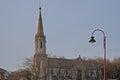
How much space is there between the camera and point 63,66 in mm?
147625

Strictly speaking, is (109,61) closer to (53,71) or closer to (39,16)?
(53,71)

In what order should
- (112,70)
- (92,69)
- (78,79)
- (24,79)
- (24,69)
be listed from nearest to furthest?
(24,69)
(24,79)
(78,79)
(112,70)
(92,69)

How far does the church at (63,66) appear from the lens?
122188 mm

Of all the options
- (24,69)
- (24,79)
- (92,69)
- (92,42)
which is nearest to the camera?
(92,42)

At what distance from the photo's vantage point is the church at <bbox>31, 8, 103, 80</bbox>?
122 metres

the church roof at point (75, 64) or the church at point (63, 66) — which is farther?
the church roof at point (75, 64)

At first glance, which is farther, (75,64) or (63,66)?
(75,64)

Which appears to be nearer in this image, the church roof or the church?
the church

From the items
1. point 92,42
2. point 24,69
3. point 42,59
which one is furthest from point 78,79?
point 92,42

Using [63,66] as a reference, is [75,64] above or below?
above

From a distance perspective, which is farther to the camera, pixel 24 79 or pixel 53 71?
pixel 53 71

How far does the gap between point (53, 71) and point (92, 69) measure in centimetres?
1933

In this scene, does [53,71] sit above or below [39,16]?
below

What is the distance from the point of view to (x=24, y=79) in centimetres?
8881
